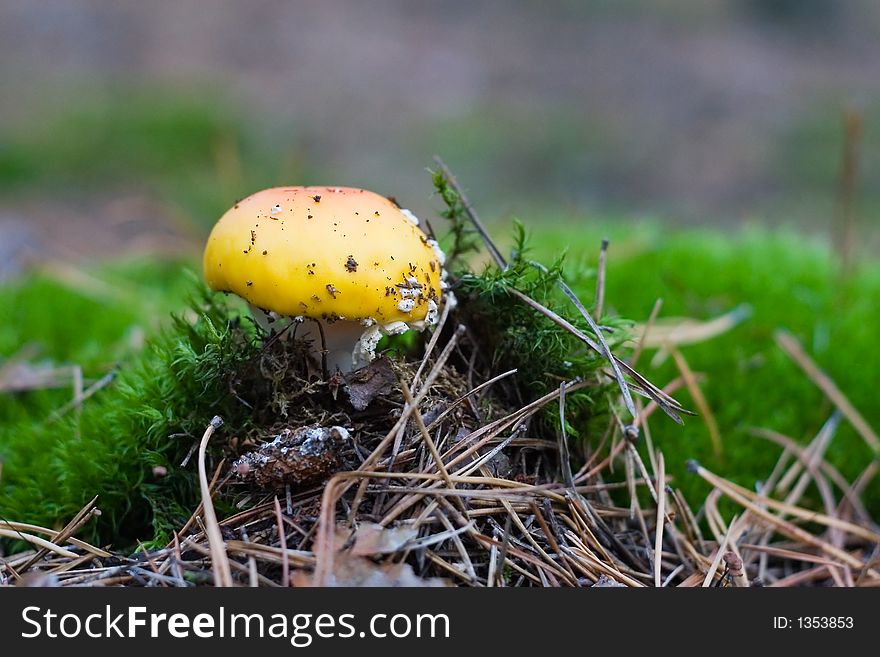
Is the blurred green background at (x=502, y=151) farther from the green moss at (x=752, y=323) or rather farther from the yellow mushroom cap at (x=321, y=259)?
the yellow mushroom cap at (x=321, y=259)

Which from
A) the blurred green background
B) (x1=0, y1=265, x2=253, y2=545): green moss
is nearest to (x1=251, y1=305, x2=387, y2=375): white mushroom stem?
(x1=0, y1=265, x2=253, y2=545): green moss

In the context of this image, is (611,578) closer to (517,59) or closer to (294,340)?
(294,340)

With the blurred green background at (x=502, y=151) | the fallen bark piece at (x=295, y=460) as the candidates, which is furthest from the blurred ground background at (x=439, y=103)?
the fallen bark piece at (x=295, y=460)

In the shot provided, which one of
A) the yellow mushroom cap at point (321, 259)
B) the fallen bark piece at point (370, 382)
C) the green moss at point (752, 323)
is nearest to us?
the yellow mushroom cap at point (321, 259)

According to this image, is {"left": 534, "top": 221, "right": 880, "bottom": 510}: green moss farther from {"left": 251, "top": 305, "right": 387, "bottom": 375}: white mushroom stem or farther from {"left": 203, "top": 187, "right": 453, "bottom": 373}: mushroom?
{"left": 251, "top": 305, "right": 387, "bottom": 375}: white mushroom stem
